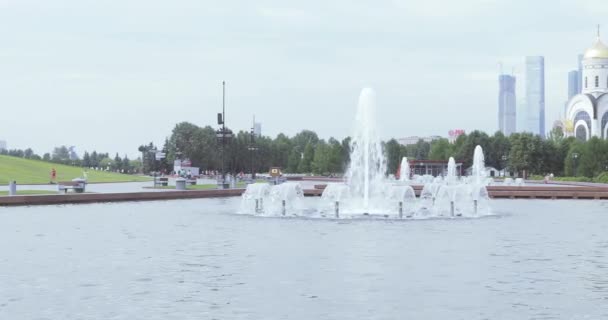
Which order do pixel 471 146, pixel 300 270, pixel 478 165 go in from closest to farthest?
pixel 300 270, pixel 478 165, pixel 471 146

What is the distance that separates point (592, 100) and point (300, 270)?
463 ft

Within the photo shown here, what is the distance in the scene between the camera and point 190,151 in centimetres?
14850

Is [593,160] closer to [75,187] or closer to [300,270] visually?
[75,187]

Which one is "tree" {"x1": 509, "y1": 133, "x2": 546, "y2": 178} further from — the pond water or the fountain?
the pond water

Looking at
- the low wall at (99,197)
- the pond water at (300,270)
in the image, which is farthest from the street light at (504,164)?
the pond water at (300,270)

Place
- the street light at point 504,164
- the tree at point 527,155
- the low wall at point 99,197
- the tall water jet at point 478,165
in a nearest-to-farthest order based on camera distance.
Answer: the low wall at point 99,197, the tall water jet at point 478,165, the tree at point 527,155, the street light at point 504,164

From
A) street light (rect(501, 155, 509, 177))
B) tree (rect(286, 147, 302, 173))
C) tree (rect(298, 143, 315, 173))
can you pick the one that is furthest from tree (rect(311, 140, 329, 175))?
street light (rect(501, 155, 509, 177))

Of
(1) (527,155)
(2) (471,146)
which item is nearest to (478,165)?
(1) (527,155)

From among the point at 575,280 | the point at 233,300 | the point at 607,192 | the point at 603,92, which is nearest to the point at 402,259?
the point at 575,280

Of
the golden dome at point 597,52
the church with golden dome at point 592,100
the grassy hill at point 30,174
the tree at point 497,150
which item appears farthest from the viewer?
the golden dome at point 597,52

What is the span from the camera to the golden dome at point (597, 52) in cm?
15238

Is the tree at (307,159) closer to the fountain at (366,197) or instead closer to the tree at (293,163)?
the tree at (293,163)

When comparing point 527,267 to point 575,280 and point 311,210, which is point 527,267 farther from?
point 311,210

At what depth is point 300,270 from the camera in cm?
1867
